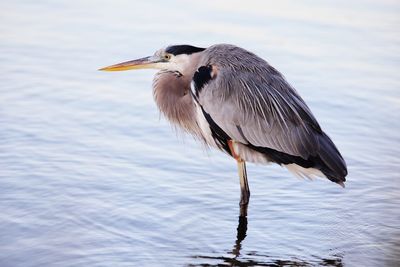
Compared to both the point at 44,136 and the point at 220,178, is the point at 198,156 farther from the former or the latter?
the point at 44,136

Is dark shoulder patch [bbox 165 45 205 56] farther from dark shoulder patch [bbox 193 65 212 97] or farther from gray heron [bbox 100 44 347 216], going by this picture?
dark shoulder patch [bbox 193 65 212 97]

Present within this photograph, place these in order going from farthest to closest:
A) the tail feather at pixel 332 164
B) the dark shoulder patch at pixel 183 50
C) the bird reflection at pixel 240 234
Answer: the dark shoulder patch at pixel 183 50
the tail feather at pixel 332 164
the bird reflection at pixel 240 234

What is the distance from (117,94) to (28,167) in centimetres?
188

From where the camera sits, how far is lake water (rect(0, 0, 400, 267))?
607 centimetres

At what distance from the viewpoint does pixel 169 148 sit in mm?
7754

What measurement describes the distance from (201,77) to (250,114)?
474 millimetres

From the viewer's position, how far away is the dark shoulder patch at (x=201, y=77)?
21.8 feet

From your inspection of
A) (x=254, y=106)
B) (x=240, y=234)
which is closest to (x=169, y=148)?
(x=254, y=106)

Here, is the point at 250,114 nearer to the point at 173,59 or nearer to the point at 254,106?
the point at 254,106

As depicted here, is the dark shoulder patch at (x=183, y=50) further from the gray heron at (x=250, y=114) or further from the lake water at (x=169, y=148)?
the lake water at (x=169, y=148)

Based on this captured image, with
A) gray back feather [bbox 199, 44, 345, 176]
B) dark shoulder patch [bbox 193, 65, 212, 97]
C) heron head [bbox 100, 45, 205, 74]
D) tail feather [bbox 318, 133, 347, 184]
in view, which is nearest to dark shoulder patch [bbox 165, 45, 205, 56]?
heron head [bbox 100, 45, 205, 74]

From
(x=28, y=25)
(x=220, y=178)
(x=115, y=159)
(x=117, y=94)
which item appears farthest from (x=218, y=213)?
(x=28, y=25)

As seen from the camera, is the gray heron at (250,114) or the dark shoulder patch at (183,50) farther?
the dark shoulder patch at (183,50)

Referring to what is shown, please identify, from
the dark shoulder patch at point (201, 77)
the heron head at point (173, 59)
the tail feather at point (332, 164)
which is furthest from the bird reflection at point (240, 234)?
the heron head at point (173, 59)
